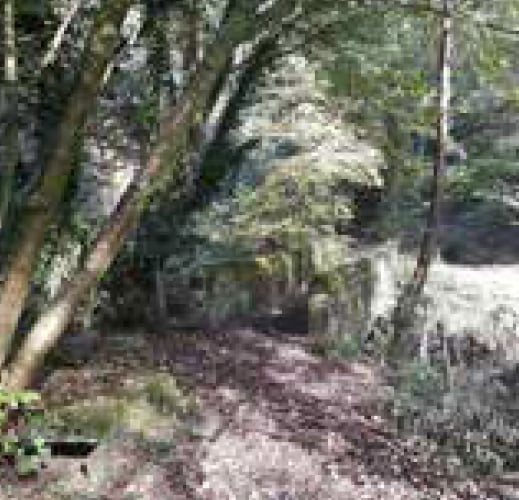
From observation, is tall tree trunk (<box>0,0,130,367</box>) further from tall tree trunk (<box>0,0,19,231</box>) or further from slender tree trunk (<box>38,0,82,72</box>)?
slender tree trunk (<box>38,0,82,72</box>)

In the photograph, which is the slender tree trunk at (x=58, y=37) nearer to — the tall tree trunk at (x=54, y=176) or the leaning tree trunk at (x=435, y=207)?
the tall tree trunk at (x=54, y=176)

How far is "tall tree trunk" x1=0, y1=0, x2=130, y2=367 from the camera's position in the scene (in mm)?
6203

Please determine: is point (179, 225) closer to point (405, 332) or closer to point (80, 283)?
point (405, 332)

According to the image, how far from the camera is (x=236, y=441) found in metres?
7.21

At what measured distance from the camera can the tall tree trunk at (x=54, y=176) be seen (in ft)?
20.4

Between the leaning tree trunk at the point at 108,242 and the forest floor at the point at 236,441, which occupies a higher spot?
the leaning tree trunk at the point at 108,242

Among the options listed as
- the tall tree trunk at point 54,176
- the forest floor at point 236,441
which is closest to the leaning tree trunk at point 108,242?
the tall tree trunk at point 54,176

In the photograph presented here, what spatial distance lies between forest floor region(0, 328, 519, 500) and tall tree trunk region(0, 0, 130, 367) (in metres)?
1.19

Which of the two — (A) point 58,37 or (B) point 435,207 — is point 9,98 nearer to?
(A) point 58,37

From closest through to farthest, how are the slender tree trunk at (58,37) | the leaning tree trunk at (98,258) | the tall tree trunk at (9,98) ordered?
the leaning tree trunk at (98,258)
the tall tree trunk at (9,98)
the slender tree trunk at (58,37)

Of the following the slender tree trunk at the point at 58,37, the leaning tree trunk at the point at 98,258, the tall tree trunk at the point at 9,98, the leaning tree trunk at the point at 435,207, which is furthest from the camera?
the leaning tree trunk at the point at 435,207

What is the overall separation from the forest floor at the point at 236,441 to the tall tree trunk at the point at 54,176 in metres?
1.19

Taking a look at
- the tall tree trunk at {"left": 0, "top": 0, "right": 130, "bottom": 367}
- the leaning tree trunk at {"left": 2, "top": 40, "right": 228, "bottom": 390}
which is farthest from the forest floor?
the tall tree trunk at {"left": 0, "top": 0, "right": 130, "bottom": 367}

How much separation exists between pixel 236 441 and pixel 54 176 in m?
2.69
